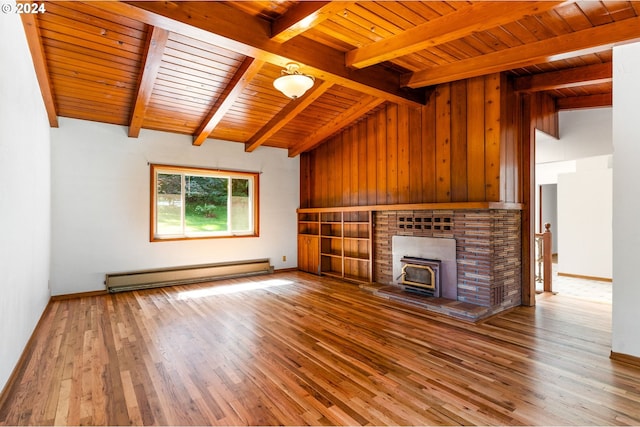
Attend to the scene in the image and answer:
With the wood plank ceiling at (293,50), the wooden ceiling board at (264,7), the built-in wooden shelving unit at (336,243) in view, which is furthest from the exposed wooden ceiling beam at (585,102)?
the wooden ceiling board at (264,7)

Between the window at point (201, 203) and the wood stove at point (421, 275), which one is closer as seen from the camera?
the wood stove at point (421, 275)

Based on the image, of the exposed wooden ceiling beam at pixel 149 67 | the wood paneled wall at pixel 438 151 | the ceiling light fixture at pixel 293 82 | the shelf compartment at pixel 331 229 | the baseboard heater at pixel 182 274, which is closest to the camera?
the exposed wooden ceiling beam at pixel 149 67

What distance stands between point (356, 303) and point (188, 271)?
11.0ft

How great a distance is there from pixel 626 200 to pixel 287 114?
4494 millimetres

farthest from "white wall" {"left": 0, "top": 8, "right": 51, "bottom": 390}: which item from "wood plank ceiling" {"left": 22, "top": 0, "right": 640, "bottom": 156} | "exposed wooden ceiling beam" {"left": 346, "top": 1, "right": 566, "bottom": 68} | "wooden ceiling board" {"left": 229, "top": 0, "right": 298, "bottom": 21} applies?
"exposed wooden ceiling beam" {"left": 346, "top": 1, "right": 566, "bottom": 68}

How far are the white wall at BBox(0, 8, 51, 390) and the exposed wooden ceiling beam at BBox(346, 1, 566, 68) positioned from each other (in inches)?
130

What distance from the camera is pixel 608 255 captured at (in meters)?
6.17

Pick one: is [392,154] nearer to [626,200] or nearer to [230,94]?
[230,94]

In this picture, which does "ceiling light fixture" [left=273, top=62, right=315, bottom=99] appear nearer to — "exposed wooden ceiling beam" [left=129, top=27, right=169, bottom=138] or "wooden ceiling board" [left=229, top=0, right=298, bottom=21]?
"wooden ceiling board" [left=229, top=0, right=298, bottom=21]

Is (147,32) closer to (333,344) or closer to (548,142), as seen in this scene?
(333,344)

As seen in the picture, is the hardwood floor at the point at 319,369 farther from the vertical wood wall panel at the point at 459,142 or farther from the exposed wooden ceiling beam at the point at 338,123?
the exposed wooden ceiling beam at the point at 338,123

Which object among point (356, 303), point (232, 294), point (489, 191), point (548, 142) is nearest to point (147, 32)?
point (232, 294)

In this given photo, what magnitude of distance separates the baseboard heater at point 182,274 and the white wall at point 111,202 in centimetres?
11

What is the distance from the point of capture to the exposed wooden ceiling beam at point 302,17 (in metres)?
2.82
